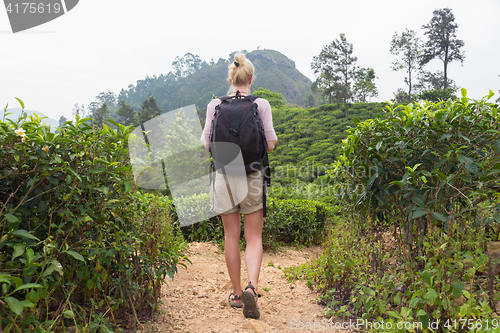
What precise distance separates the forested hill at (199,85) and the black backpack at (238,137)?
45.0 m

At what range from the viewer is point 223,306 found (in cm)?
225

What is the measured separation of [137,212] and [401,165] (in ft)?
5.50

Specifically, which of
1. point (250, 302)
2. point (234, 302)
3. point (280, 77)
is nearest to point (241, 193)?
point (250, 302)

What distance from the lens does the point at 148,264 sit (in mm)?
Result: 1825

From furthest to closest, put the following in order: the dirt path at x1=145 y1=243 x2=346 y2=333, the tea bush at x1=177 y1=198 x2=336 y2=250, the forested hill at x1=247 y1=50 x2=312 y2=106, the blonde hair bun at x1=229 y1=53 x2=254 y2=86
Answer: the forested hill at x1=247 y1=50 x2=312 y2=106 < the tea bush at x1=177 y1=198 x2=336 y2=250 < the blonde hair bun at x1=229 y1=53 x2=254 y2=86 < the dirt path at x1=145 y1=243 x2=346 y2=333

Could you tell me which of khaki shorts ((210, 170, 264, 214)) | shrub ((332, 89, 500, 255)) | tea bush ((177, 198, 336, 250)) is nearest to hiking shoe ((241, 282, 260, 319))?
khaki shorts ((210, 170, 264, 214))

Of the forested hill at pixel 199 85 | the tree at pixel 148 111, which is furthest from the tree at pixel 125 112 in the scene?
the forested hill at pixel 199 85

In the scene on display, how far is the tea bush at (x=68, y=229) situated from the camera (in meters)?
1.26

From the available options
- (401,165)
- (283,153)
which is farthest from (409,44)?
(401,165)

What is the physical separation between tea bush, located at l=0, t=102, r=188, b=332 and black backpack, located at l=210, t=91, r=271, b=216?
23.4 inches

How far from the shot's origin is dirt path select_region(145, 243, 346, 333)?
1.91m

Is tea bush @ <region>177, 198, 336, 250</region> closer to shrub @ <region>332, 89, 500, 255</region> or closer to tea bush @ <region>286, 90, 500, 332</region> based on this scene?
tea bush @ <region>286, 90, 500, 332</region>

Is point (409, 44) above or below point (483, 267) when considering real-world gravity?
above

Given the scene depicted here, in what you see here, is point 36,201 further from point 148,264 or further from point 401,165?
point 401,165
